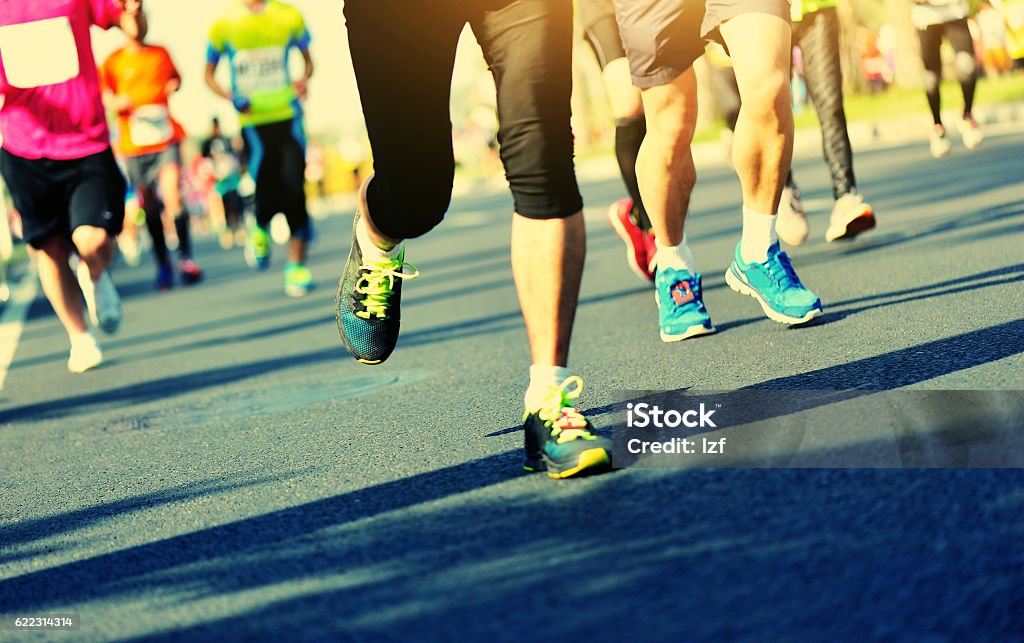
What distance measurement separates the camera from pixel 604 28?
6.09m

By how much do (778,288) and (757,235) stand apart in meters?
0.19

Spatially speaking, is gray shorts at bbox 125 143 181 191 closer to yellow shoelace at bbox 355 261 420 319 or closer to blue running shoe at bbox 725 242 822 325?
blue running shoe at bbox 725 242 822 325

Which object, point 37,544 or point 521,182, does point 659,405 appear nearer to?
point 521,182

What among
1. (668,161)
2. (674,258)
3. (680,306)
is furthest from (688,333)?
(668,161)

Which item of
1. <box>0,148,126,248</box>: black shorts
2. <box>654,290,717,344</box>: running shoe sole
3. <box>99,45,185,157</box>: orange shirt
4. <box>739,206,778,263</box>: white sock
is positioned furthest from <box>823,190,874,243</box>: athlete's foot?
<box>99,45,185,157</box>: orange shirt

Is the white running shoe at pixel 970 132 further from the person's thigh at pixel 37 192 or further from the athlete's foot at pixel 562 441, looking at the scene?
the athlete's foot at pixel 562 441

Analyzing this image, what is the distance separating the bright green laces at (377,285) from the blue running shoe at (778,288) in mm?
1256

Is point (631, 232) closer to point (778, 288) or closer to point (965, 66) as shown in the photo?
point (778, 288)

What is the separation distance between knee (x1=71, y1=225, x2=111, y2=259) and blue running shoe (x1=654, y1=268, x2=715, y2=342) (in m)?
2.87

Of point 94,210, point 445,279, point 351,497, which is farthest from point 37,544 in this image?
point 445,279

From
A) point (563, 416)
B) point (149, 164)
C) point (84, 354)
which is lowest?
point (84, 354)

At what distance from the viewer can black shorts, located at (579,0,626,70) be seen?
603cm

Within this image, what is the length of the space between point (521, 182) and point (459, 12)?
41 cm

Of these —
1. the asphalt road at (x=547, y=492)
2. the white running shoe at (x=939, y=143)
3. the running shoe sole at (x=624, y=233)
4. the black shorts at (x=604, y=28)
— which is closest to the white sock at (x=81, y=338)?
the asphalt road at (x=547, y=492)
